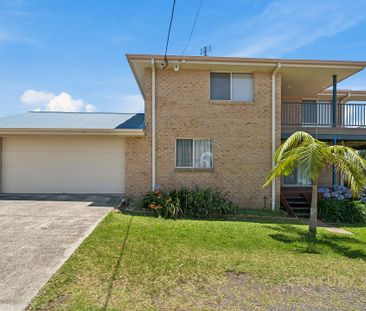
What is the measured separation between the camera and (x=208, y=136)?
36.4 ft

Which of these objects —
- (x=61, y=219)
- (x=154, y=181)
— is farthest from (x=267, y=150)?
(x=61, y=219)

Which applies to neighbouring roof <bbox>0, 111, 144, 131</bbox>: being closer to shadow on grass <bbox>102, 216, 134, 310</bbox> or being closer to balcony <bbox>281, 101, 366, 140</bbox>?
shadow on grass <bbox>102, 216, 134, 310</bbox>

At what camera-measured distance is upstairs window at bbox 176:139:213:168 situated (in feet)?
36.7

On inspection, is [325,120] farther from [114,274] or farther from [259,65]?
[114,274]

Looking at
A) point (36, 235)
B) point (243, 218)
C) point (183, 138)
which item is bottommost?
point (243, 218)

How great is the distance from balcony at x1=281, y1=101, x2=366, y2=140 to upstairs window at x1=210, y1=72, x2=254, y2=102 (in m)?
2.21

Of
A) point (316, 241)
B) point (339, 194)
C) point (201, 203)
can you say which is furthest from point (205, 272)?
point (339, 194)

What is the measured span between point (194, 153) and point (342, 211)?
19.9ft

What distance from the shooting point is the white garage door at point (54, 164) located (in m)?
11.7

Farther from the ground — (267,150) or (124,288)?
(267,150)

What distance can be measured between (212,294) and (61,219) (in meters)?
5.13

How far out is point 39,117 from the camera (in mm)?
13297

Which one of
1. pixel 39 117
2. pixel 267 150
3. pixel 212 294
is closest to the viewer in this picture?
pixel 212 294

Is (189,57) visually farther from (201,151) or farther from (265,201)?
(265,201)
